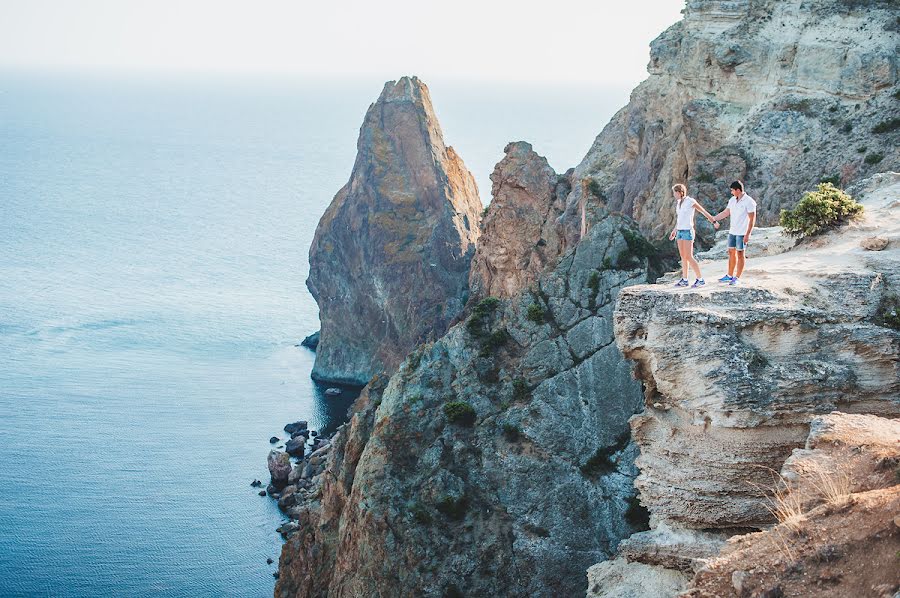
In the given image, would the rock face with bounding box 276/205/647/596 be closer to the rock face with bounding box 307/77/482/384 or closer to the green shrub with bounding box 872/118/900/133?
the green shrub with bounding box 872/118/900/133

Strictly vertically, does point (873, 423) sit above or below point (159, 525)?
above

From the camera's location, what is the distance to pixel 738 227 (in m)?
30.1

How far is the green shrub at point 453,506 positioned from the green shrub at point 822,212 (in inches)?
913

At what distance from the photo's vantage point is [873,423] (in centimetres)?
2391

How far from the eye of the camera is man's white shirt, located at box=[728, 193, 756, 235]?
98.7 ft

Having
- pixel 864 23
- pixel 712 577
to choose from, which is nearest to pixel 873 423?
pixel 712 577

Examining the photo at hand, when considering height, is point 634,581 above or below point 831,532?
below

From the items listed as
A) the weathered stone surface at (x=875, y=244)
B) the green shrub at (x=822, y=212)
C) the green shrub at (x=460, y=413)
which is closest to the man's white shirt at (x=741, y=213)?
the weathered stone surface at (x=875, y=244)

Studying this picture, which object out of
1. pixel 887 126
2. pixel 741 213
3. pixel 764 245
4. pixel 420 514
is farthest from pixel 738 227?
pixel 887 126

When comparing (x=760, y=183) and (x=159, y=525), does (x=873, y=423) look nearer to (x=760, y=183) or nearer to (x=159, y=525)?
(x=760, y=183)

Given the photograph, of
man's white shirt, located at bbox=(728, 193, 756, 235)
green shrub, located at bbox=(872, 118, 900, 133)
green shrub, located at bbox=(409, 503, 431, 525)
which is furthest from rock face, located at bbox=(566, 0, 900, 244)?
man's white shirt, located at bbox=(728, 193, 756, 235)

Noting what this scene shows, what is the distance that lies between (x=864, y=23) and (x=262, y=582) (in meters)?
53.1

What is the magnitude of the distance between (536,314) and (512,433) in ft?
25.8

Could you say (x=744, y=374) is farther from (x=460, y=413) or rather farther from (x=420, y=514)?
(x=460, y=413)
